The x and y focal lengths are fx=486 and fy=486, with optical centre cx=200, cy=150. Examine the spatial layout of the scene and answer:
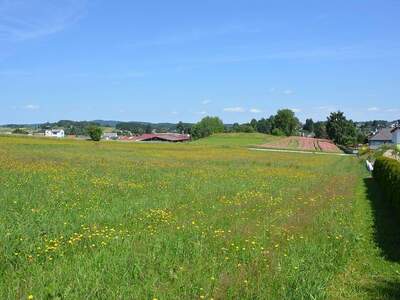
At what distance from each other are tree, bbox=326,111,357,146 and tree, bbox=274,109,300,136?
165 ft

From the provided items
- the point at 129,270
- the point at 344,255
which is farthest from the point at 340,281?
the point at 129,270

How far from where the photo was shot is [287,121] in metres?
197

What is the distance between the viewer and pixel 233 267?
8617 mm

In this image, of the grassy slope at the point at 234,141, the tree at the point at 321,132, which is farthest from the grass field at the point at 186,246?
the tree at the point at 321,132

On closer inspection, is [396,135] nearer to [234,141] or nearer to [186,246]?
[234,141]

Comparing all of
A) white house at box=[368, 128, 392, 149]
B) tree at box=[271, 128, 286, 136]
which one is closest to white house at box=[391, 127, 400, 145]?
white house at box=[368, 128, 392, 149]

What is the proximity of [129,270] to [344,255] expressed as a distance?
15.7 ft

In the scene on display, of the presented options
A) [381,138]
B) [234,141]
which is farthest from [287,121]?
[234,141]

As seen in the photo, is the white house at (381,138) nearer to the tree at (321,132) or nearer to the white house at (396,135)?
the white house at (396,135)

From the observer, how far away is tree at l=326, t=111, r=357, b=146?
139 metres

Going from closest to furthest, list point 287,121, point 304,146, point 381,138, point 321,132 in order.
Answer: point 304,146
point 381,138
point 321,132
point 287,121

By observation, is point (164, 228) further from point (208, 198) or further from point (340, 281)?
point (208, 198)

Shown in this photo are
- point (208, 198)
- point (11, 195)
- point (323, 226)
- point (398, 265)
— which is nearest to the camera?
point (398, 265)

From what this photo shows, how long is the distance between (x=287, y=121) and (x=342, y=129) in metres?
55.7
